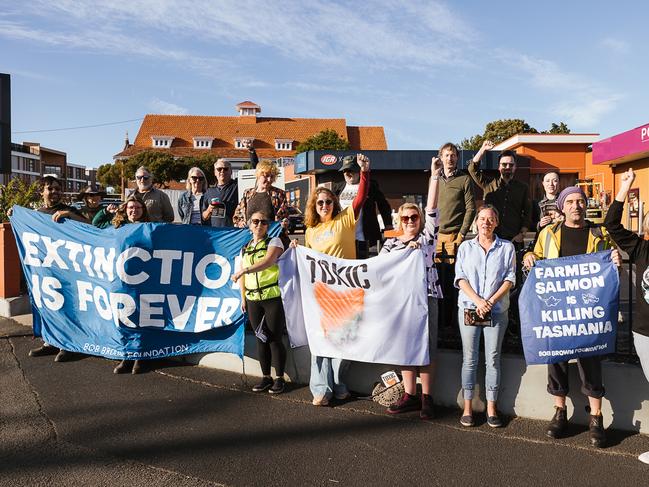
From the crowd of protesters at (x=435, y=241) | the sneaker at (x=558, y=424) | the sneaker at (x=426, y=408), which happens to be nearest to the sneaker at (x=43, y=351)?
the crowd of protesters at (x=435, y=241)

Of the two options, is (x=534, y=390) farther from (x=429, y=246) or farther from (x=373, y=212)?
(x=373, y=212)

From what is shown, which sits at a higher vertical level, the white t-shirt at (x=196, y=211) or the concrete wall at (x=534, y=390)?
the white t-shirt at (x=196, y=211)

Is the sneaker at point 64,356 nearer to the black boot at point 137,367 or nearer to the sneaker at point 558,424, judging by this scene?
the black boot at point 137,367

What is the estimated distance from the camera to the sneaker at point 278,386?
536 centimetres

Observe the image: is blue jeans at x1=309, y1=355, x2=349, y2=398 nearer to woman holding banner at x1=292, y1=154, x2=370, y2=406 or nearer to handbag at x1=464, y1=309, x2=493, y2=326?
woman holding banner at x1=292, y1=154, x2=370, y2=406

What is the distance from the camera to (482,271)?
4488 millimetres

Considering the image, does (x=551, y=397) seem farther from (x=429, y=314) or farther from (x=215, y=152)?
(x=215, y=152)

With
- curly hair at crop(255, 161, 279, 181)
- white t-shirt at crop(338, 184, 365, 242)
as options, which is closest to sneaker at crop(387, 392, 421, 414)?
white t-shirt at crop(338, 184, 365, 242)

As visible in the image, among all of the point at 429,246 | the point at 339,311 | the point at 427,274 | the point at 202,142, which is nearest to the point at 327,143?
the point at 202,142

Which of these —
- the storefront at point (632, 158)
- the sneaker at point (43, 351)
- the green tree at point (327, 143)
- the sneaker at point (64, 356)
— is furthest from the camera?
the green tree at point (327, 143)

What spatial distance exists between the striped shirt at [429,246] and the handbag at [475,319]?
415 mm

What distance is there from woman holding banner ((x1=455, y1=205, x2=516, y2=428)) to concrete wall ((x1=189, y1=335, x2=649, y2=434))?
261 mm

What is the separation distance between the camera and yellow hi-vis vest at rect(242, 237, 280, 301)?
17.5ft

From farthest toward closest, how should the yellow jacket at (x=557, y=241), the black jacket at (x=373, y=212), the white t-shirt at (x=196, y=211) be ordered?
1. the white t-shirt at (x=196, y=211)
2. the black jacket at (x=373, y=212)
3. the yellow jacket at (x=557, y=241)
